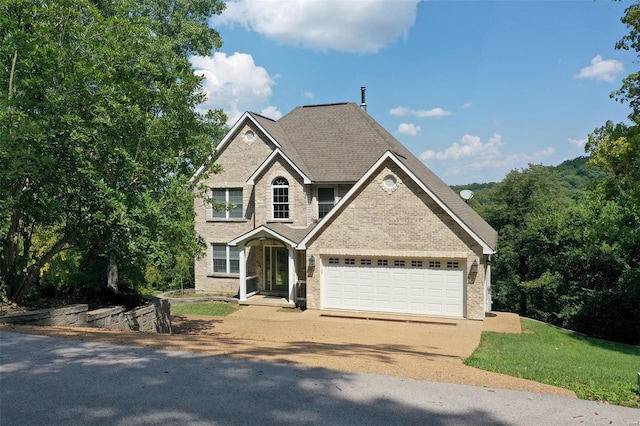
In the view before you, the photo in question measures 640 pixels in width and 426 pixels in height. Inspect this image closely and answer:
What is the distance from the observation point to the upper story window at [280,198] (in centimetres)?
2312

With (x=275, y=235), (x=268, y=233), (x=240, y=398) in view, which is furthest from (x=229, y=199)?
(x=240, y=398)

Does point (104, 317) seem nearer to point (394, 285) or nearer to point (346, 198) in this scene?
point (346, 198)

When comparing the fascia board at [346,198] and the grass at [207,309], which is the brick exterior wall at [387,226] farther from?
the grass at [207,309]

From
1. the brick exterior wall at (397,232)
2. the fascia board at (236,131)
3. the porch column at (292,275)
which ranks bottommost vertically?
the porch column at (292,275)

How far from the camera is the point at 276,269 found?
23.6 m

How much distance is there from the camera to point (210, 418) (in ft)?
17.8

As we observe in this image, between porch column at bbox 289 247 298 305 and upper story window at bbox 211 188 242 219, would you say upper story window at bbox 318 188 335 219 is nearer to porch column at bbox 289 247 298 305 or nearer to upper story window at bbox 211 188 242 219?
porch column at bbox 289 247 298 305

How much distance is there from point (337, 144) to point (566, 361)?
51.2 feet

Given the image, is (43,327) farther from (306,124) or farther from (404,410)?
(306,124)

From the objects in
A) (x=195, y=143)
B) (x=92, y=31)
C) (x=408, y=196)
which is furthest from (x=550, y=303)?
(x=92, y=31)

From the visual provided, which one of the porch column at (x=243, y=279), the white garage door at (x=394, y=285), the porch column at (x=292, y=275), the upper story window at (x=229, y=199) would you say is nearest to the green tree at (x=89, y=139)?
the porch column at (x=292, y=275)

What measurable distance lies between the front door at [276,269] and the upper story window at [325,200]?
2709mm

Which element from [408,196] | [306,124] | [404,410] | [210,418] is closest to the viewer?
[210,418]

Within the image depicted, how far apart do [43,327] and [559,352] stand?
13560 millimetres
